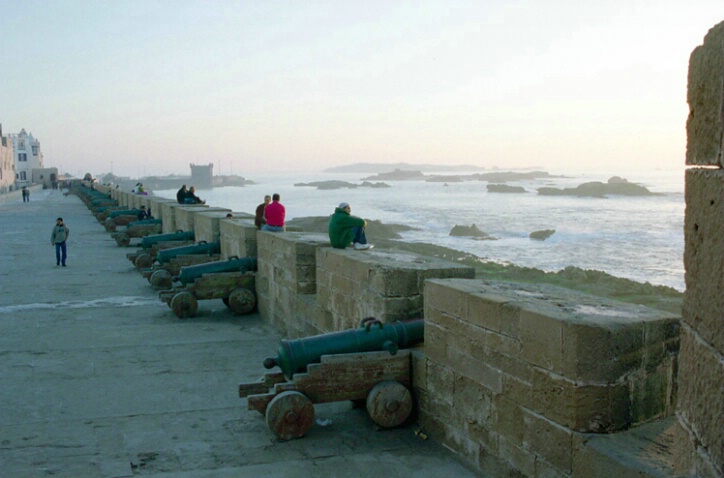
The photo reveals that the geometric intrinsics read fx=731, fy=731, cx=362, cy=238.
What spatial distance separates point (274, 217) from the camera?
9.87 metres

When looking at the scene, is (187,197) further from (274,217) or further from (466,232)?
(466,232)

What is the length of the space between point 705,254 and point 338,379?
9.65 feet

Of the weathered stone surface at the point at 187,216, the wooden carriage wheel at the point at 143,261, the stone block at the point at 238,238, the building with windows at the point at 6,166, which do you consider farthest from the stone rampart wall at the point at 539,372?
the building with windows at the point at 6,166

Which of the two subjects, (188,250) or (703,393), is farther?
(188,250)

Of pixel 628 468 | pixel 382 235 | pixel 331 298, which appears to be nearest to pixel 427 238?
pixel 382 235

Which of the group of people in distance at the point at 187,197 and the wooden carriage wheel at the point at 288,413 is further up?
the group of people in distance at the point at 187,197

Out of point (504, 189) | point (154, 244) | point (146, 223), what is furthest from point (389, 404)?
point (504, 189)

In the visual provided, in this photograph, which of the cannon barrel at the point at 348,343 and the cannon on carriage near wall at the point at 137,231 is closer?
the cannon barrel at the point at 348,343

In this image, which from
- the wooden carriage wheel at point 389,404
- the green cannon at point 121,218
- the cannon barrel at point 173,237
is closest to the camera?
the wooden carriage wheel at point 389,404

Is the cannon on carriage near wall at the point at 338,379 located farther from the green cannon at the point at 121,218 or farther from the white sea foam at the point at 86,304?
the green cannon at the point at 121,218

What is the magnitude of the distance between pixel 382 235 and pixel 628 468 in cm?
4384

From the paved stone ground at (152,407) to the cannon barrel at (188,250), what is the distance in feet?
3.05

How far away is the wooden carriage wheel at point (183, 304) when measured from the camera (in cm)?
899

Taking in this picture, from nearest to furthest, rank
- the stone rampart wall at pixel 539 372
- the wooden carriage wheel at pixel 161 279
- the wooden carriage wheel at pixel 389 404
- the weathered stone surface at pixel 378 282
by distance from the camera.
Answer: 1. the stone rampart wall at pixel 539 372
2. the wooden carriage wheel at pixel 389 404
3. the weathered stone surface at pixel 378 282
4. the wooden carriage wheel at pixel 161 279
